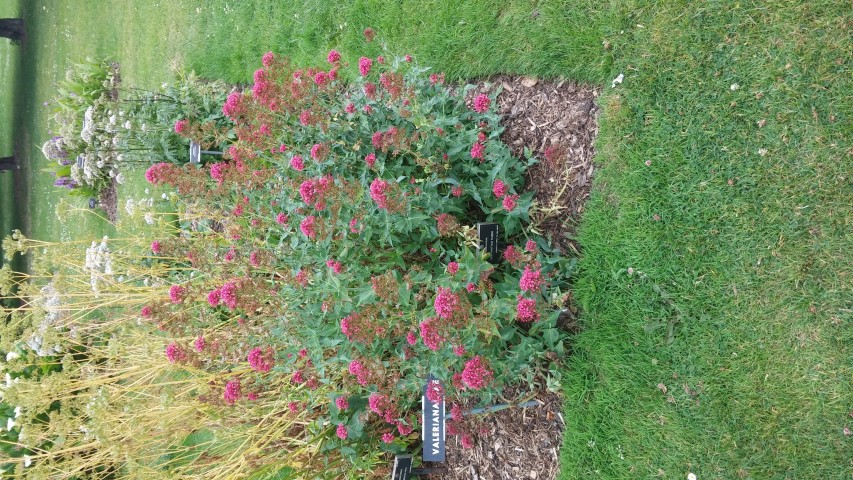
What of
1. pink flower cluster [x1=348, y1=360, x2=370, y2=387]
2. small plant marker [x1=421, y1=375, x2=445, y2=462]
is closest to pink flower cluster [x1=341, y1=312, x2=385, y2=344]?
pink flower cluster [x1=348, y1=360, x2=370, y2=387]

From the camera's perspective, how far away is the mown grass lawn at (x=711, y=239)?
268cm

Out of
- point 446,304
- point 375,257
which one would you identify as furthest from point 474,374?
point 375,257

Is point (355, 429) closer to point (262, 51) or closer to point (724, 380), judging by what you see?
point (724, 380)

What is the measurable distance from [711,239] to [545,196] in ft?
3.27

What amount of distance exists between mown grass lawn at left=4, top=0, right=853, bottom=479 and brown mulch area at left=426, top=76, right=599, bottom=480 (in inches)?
4.3

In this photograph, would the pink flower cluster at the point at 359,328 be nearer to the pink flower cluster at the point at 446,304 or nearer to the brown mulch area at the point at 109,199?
the pink flower cluster at the point at 446,304

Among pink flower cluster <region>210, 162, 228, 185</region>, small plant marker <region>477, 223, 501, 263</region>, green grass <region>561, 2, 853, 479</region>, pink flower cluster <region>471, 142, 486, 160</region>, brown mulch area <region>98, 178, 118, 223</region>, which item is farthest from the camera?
brown mulch area <region>98, 178, 118, 223</region>

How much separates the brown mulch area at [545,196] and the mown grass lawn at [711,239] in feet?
0.36

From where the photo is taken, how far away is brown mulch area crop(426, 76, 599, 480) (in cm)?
347

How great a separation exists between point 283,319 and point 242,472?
1103 mm

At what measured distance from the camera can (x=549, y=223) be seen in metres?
3.58

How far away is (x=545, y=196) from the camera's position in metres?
3.60

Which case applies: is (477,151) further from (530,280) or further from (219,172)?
(219,172)

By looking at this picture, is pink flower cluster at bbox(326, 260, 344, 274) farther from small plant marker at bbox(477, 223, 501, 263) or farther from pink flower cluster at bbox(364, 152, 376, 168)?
small plant marker at bbox(477, 223, 501, 263)
